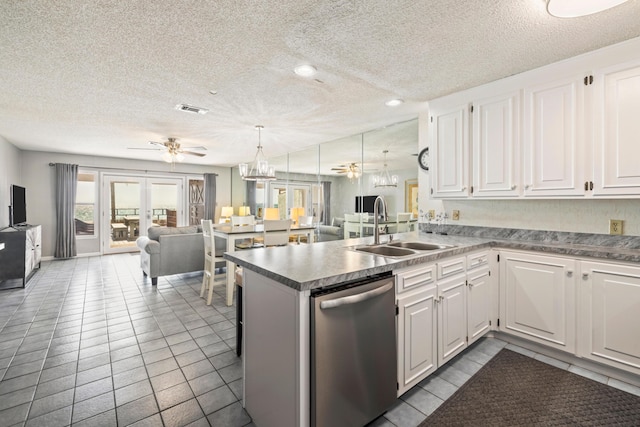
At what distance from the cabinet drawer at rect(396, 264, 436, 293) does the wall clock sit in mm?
1894

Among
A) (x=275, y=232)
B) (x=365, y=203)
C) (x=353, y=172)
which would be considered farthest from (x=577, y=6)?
(x=353, y=172)

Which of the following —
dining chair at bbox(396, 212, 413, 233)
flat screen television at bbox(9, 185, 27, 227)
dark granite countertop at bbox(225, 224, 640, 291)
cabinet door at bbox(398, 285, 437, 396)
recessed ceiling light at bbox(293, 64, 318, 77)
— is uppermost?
recessed ceiling light at bbox(293, 64, 318, 77)

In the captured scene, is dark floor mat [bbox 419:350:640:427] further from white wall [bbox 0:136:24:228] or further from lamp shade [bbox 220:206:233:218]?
lamp shade [bbox 220:206:233:218]

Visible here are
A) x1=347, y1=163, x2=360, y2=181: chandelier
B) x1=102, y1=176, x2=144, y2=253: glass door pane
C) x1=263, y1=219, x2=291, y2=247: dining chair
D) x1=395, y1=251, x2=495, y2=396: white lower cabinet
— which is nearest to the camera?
x1=395, y1=251, x2=495, y2=396: white lower cabinet

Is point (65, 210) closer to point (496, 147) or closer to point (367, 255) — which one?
point (367, 255)

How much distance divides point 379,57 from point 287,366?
2229 millimetres

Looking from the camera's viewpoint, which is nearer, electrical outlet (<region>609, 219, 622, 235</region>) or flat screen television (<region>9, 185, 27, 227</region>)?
electrical outlet (<region>609, 219, 622, 235</region>)

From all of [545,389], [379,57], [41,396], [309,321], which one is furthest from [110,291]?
[545,389]

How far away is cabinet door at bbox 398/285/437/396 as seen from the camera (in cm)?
175

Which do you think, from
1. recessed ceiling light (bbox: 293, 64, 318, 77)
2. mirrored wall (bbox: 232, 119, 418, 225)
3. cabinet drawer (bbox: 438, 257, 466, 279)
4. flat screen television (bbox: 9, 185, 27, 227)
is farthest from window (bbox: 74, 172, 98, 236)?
cabinet drawer (bbox: 438, 257, 466, 279)

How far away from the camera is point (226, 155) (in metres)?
6.80

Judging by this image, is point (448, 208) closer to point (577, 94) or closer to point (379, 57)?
point (577, 94)

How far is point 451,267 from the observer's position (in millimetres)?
2127

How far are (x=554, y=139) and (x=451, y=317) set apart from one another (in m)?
1.68
